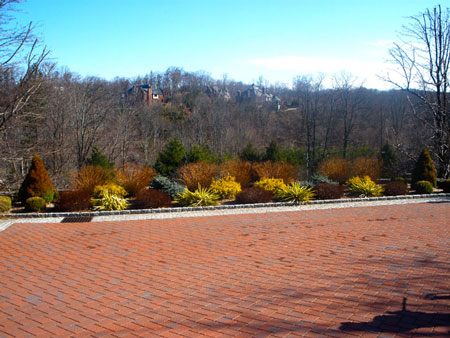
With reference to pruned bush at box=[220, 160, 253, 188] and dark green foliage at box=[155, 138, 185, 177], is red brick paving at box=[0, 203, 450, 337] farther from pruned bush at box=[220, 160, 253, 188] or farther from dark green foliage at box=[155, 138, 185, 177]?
dark green foliage at box=[155, 138, 185, 177]

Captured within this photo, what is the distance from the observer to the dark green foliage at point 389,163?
21.4 meters

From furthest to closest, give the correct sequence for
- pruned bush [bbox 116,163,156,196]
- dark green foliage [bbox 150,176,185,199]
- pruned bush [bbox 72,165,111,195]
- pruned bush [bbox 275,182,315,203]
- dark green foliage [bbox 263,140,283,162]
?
dark green foliage [bbox 263,140,283,162]
pruned bush [bbox 116,163,156,196]
pruned bush [bbox 72,165,111,195]
dark green foliage [bbox 150,176,185,199]
pruned bush [bbox 275,182,315,203]

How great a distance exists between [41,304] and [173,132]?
32.2m

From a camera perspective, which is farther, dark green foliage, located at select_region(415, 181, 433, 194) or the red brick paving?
dark green foliage, located at select_region(415, 181, 433, 194)

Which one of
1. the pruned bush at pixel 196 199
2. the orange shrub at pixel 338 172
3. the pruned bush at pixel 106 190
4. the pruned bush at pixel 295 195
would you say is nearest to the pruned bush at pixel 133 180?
the pruned bush at pixel 106 190

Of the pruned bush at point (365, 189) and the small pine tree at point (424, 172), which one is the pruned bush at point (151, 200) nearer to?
the pruned bush at point (365, 189)

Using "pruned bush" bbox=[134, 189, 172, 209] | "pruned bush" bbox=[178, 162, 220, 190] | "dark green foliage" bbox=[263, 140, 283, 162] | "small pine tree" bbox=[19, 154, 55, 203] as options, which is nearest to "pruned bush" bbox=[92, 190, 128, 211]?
"pruned bush" bbox=[134, 189, 172, 209]

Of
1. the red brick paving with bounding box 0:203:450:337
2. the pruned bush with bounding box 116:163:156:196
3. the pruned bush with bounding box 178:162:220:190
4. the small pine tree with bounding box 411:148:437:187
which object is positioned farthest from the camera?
the small pine tree with bounding box 411:148:437:187

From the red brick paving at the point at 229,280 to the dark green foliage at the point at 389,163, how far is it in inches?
530

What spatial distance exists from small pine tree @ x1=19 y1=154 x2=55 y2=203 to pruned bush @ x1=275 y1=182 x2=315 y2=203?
25.3 ft

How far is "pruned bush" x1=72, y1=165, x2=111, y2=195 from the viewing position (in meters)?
13.3

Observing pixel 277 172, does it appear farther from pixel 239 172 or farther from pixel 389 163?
pixel 389 163

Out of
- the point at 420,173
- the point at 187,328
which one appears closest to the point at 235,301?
the point at 187,328

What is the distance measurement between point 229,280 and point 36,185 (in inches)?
367
